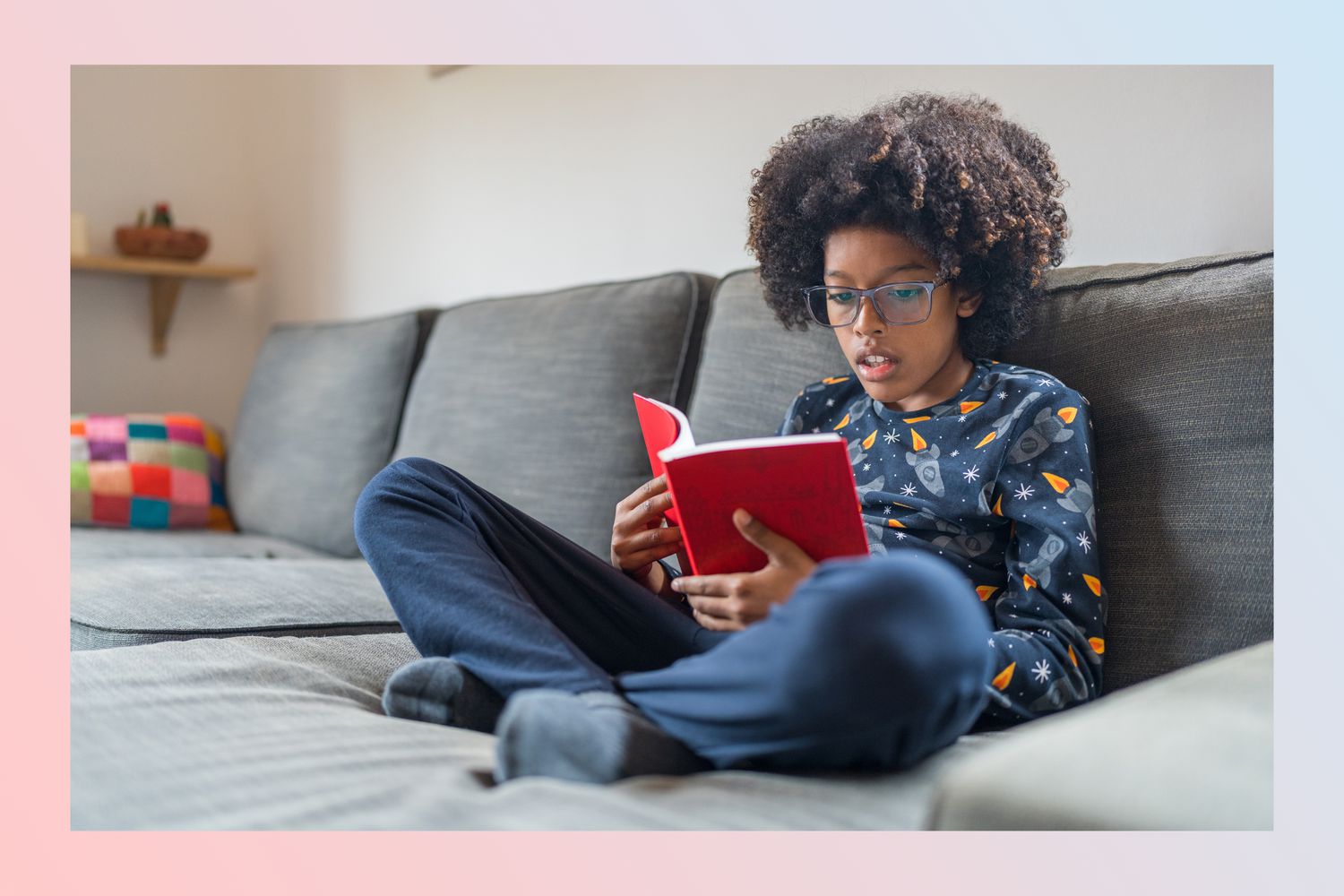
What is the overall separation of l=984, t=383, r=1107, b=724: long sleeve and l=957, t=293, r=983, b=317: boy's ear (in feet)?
0.48

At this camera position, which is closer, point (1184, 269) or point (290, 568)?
point (1184, 269)

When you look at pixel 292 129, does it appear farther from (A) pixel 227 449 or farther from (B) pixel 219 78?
(A) pixel 227 449

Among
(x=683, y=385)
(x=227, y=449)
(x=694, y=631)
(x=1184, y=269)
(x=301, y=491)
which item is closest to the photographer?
(x=694, y=631)

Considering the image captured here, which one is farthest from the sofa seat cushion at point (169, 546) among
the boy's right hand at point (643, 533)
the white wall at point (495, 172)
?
the boy's right hand at point (643, 533)

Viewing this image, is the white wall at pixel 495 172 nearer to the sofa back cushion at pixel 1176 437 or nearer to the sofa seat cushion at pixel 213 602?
the sofa back cushion at pixel 1176 437

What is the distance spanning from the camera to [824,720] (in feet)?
2.63

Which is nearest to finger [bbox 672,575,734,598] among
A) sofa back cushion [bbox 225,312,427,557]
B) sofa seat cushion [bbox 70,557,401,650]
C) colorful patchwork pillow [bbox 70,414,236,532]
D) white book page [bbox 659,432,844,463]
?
white book page [bbox 659,432,844,463]

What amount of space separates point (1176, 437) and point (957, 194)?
0.32 meters

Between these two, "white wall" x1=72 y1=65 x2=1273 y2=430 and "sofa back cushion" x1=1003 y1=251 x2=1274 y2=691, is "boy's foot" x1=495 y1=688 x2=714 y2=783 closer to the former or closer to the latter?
"sofa back cushion" x1=1003 y1=251 x2=1274 y2=691

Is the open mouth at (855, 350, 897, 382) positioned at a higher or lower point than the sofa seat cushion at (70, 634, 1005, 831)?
higher

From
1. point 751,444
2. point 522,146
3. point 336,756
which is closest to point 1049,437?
point 751,444

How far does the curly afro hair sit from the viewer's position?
48.0 inches

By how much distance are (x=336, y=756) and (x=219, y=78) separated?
2834 millimetres

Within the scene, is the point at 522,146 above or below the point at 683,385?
above
